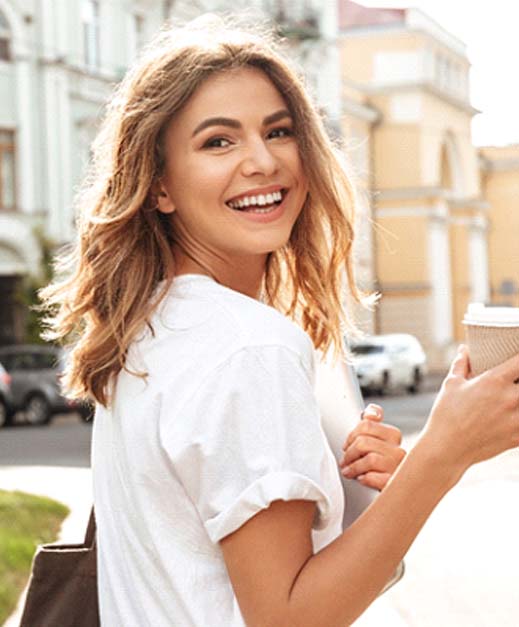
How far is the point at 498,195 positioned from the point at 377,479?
5751cm

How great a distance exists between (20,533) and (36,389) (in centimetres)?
1468

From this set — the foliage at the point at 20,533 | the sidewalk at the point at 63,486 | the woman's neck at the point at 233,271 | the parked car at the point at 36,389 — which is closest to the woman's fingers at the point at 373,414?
the woman's neck at the point at 233,271

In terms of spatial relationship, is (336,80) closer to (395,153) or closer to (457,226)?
(395,153)

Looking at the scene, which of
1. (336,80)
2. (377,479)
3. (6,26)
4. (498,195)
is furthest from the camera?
(498,195)

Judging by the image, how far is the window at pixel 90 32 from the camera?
95.6ft

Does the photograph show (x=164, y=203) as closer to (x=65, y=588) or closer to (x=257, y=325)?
(x=257, y=325)

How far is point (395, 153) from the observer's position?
4459 centimetres

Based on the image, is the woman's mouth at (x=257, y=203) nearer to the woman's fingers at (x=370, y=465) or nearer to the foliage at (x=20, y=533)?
the woman's fingers at (x=370, y=465)

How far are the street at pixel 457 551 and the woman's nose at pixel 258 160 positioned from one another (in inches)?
25.6

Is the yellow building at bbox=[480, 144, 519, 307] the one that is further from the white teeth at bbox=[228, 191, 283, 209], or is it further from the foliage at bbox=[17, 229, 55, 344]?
the white teeth at bbox=[228, 191, 283, 209]

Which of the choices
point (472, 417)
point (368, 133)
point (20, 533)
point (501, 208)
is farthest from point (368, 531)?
point (501, 208)

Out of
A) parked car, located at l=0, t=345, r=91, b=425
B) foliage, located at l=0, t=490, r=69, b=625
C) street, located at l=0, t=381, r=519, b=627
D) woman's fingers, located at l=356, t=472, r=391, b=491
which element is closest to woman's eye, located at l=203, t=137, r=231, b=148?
woman's fingers, located at l=356, t=472, r=391, b=491

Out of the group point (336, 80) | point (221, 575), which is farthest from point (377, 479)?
point (336, 80)

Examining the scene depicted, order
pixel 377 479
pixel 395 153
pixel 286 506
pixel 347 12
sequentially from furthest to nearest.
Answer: pixel 347 12 < pixel 395 153 < pixel 377 479 < pixel 286 506
